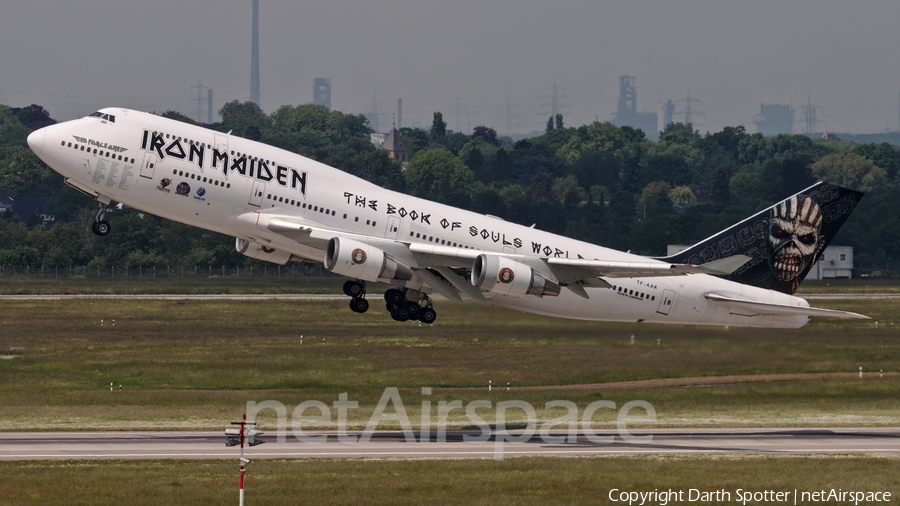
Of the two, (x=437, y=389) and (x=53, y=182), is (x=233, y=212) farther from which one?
(x=53, y=182)

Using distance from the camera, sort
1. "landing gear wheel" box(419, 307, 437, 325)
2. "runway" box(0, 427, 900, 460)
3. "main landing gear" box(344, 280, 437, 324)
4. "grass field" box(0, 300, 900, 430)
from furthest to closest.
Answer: "grass field" box(0, 300, 900, 430), "main landing gear" box(344, 280, 437, 324), "landing gear wheel" box(419, 307, 437, 325), "runway" box(0, 427, 900, 460)

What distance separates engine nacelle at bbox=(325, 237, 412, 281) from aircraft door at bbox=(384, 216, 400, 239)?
1.82 metres

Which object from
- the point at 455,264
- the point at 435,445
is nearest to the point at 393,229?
the point at 455,264

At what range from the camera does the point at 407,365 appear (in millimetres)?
72875

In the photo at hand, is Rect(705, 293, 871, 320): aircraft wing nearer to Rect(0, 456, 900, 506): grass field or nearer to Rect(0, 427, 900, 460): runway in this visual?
Rect(0, 427, 900, 460): runway

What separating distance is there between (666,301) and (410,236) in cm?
1263

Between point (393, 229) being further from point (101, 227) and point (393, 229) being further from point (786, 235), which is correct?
point (786, 235)

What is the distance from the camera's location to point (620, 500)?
136ft

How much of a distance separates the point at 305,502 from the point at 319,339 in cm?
4249

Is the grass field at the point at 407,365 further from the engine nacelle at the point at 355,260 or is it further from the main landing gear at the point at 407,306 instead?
the engine nacelle at the point at 355,260

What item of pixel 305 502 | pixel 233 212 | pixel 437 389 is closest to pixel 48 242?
pixel 437 389

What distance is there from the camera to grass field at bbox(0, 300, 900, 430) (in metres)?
56.7

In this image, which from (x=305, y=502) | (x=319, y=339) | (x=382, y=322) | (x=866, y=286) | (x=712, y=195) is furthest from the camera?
(x=712, y=195)

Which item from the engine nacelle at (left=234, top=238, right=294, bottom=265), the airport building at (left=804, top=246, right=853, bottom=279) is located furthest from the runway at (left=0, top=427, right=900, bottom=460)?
the airport building at (left=804, top=246, right=853, bottom=279)
